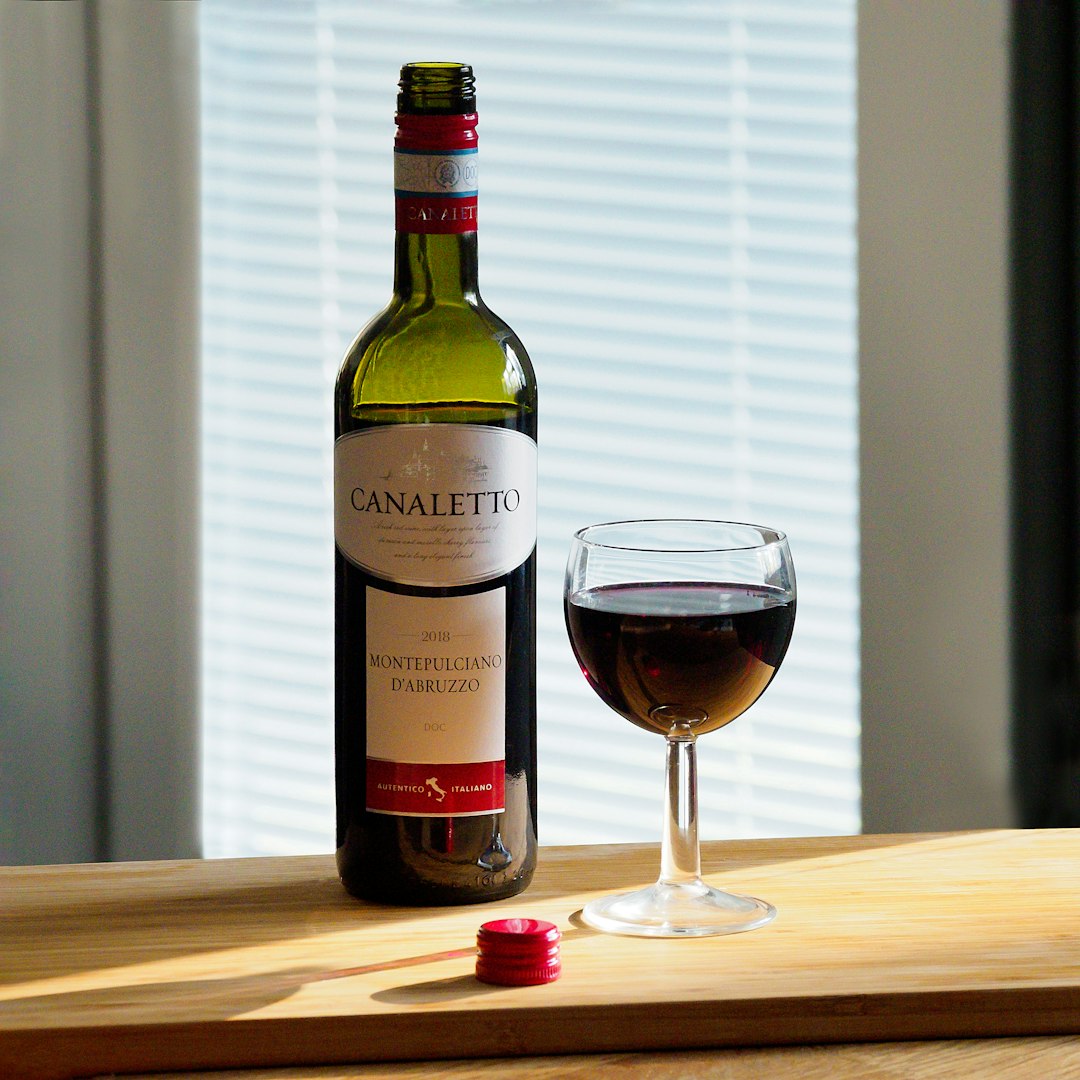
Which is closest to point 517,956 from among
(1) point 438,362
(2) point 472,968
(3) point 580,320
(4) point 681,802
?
(2) point 472,968

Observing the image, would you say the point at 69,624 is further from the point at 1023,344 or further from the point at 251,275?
the point at 1023,344

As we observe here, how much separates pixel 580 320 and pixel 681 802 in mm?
985

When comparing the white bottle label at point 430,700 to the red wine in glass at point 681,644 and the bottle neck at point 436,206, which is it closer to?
the red wine in glass at point 681,644

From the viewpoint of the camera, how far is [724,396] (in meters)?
1.66

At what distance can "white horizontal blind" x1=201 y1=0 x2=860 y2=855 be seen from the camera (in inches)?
63.8

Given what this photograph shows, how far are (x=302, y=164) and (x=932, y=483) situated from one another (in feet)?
2.67

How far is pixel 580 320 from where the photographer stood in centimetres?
164

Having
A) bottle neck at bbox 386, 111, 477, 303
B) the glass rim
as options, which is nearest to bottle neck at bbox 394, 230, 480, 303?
bottle neck at bbox 386, 111, 477, 303

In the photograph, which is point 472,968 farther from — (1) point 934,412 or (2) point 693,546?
(1) point 934,412

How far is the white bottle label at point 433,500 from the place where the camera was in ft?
2.41

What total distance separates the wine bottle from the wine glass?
0.05 m

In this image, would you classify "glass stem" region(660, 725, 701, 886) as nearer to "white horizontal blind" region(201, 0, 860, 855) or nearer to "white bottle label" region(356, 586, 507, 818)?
"white bottle label" region(356, 586, 507, 818)

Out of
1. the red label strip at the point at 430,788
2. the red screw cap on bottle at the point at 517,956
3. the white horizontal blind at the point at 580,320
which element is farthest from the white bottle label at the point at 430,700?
the white horizontal blind at the point at 580,320

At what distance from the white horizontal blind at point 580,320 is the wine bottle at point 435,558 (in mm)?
870
